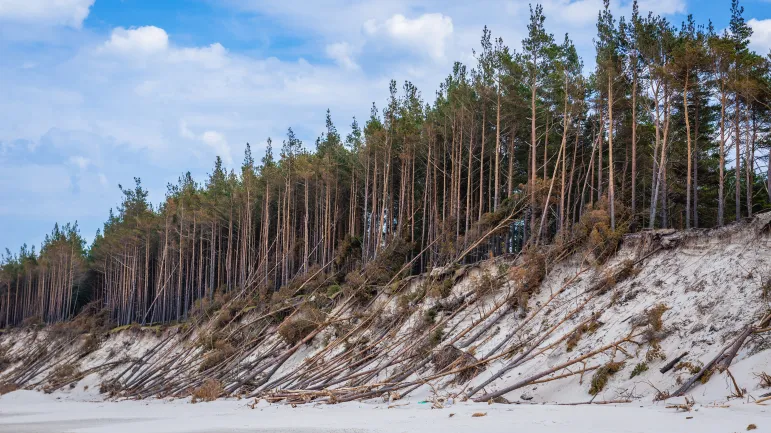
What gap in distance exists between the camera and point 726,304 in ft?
41.4

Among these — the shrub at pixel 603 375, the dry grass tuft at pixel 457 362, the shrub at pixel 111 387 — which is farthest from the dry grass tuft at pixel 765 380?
the shrub at pixel 111 387

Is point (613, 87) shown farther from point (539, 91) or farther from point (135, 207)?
point (135, 207)

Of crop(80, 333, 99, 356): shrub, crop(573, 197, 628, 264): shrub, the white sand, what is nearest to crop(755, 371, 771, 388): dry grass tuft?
the white sand

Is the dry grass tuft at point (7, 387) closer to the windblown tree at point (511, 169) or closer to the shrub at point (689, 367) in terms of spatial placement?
the windblown tree at point (511, 169)

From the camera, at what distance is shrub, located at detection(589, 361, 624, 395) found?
1131 centimetres

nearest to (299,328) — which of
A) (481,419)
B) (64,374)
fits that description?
(481,419)

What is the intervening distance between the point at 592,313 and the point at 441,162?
2073 cm

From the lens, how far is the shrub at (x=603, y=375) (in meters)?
11.3

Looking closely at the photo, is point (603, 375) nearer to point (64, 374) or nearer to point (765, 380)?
point (765, 380)

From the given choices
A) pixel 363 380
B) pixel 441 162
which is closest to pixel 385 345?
pixel 363 380

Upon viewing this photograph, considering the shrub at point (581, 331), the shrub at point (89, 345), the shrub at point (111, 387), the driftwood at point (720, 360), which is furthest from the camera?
the shrub at point (89, 345)

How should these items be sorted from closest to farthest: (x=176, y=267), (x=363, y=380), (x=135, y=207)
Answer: (x=363, y=380) → (x=176, y=267) → (x=135, y=207)

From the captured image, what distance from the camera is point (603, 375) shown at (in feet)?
37.8

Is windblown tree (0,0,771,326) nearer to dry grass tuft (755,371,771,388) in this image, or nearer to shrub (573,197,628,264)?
shrub (573,197,628,264)
